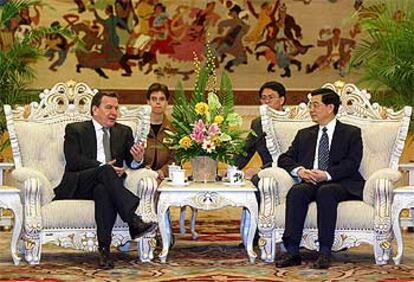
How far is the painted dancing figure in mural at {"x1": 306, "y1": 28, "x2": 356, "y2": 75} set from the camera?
13.7 meters

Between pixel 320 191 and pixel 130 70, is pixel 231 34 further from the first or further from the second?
pixel 320 191

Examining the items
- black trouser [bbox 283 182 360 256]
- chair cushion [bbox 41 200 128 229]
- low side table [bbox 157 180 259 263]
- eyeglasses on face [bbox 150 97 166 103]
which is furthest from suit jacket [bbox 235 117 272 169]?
chair cushion [bbox 41 200 128 229]

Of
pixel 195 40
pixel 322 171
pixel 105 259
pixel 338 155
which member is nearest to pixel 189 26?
pixel 195 40

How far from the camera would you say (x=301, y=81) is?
13.7m

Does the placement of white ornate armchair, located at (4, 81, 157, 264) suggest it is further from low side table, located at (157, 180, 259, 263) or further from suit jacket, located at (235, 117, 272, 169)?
suit jacket, located at (235, 117, 272, 169)

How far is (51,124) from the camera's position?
8250mm

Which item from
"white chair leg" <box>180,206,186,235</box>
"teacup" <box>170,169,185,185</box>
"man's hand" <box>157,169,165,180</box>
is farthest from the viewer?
"white chair leg" <box>180,206,186,235</box>

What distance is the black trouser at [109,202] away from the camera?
24.2 feet

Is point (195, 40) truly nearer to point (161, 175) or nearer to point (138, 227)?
point (161, 175)

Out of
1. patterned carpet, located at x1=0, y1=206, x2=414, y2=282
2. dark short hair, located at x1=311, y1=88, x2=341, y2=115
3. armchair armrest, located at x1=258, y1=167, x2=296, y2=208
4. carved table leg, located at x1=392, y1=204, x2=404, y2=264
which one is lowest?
patterned carpet, located at x1=0, y1=206, x2=414, y2=282

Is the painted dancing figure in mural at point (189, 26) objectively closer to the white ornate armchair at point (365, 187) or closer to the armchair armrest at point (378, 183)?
the white ornate armchair at point (365, 187)

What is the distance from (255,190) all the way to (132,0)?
21.8 ft

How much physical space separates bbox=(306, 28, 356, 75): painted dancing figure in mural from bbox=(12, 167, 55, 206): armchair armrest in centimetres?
683

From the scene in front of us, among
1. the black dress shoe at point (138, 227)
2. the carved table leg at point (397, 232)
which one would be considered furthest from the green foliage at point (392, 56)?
the black dress shoe at point (138, 227)
